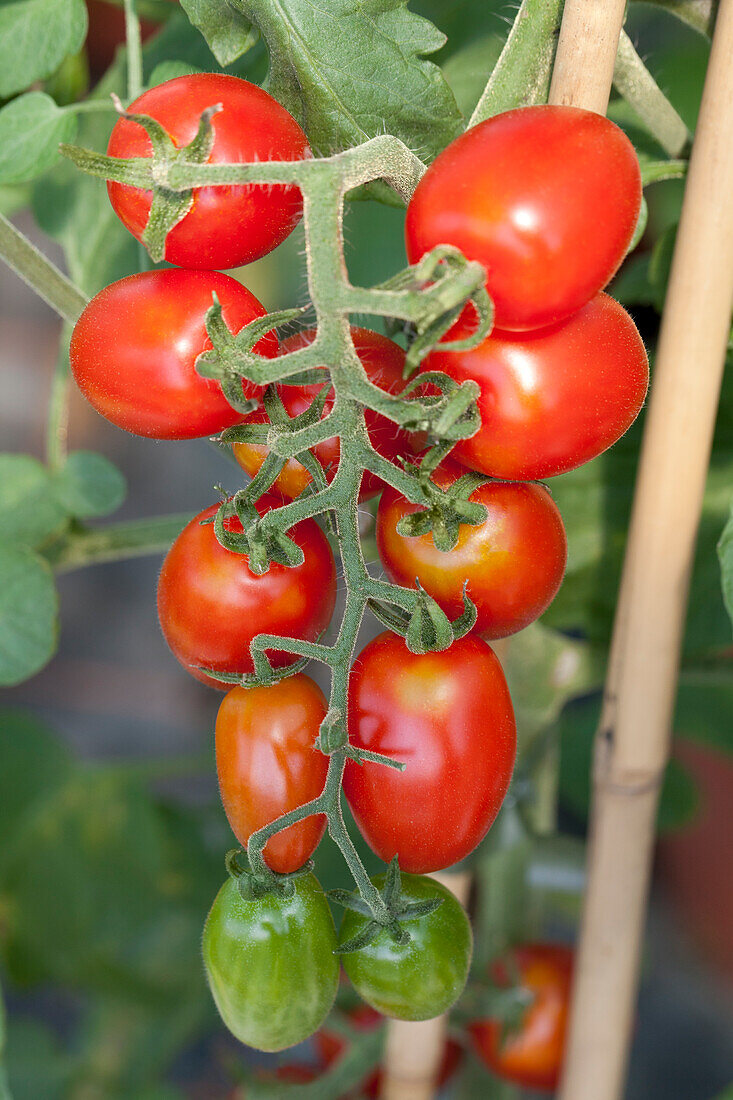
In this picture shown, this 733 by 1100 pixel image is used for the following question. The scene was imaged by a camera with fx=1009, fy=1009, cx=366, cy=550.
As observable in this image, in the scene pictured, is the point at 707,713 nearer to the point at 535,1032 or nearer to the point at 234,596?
the point at 535,1032

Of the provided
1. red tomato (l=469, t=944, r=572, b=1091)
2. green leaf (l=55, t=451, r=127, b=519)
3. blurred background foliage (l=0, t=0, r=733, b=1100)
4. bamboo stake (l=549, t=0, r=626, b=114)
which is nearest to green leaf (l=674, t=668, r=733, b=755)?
blurred background foliage (l=0, t=0, r=733, b=1100)

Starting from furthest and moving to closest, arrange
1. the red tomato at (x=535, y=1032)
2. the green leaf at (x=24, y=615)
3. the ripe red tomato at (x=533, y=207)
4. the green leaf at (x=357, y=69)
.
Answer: the red tomato at (x=535, y=1032) → the green leaf at (x=24, y=615) → the green leaf at (x=357, y=69) → the ripe red tomato at (x=533, y=207)

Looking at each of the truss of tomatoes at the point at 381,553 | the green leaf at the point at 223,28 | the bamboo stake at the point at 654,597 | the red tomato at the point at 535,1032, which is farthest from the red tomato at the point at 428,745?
the red tomato at the point at 535,1032

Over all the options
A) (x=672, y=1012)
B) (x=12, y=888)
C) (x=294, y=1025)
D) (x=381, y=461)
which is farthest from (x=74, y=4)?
(x=672, y=1012)

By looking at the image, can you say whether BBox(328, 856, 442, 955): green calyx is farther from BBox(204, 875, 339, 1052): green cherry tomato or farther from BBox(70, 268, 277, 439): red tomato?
BBox(70, 268, 277, 439): red tomato

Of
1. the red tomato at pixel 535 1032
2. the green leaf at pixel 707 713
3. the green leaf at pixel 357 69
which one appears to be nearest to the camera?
the green leaf at pixel 357 69

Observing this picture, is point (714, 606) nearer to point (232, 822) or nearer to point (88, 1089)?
point (232, 822)

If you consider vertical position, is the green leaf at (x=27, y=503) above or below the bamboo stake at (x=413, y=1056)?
above

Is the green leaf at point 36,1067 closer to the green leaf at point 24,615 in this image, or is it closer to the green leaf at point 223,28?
A: the green leaf at point 24,615
